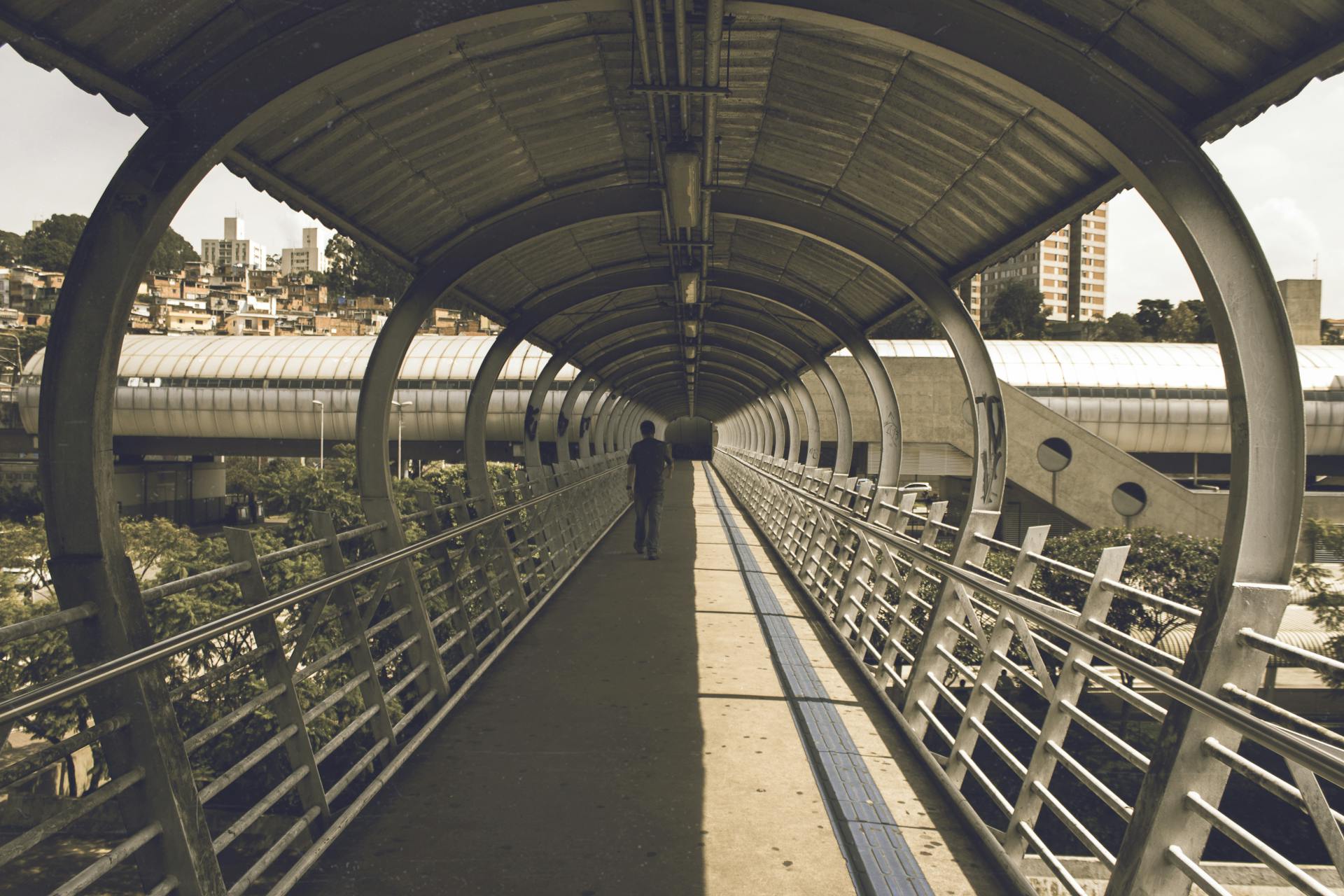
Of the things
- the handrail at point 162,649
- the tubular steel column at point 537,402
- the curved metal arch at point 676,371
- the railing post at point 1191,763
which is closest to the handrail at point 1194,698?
the railing post at point 1191,763

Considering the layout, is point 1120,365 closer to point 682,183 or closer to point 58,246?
point 682,183

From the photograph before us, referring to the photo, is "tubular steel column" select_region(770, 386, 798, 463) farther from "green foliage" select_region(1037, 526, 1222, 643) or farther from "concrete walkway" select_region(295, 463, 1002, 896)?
"concrete walkway" select_region(295, 463, 1002, 896)

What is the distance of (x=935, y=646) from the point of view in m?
5.64

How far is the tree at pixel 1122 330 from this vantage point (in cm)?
9519

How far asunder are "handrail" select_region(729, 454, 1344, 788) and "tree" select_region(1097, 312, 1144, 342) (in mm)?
89652

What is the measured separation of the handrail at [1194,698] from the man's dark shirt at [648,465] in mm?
7651

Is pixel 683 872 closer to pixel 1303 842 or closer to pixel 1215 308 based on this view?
pixel 1215 308

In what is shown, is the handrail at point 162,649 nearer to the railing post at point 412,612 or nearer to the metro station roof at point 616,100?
the railing post at point 412,612

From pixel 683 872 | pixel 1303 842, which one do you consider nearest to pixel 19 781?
pixel 683 872

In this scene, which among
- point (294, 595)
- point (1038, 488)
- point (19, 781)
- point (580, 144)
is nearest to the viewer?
point (19, 781)

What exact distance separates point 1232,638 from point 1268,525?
0.38 m

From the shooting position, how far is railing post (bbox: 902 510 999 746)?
5.50 metres

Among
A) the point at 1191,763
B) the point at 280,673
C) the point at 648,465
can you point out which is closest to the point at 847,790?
the point at 1191,763

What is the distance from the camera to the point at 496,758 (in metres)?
4.99
